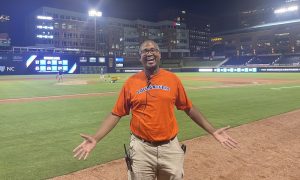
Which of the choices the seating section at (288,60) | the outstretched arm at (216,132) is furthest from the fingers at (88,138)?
the seating section at (288,60)

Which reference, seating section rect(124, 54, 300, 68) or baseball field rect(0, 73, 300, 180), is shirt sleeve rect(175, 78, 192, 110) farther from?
seating section rect(124, 54, 300, 68)

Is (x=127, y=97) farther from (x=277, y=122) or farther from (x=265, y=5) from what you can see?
(x=265, y=5)

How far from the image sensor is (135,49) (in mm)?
136250

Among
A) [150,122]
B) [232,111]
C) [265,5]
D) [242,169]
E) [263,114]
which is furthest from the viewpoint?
[265,5]

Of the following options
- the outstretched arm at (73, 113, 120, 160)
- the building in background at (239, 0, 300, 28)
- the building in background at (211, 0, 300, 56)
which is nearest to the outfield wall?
the building in background at (211, 0, 300, 56)

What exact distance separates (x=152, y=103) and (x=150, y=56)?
23.5 inches

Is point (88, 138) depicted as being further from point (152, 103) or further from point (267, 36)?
point (267, 36)

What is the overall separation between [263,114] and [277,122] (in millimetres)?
1950

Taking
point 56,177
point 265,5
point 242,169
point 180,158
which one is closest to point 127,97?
point 180,158

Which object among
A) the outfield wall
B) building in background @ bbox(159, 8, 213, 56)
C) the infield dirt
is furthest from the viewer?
building in background @ bbox(159, 8, 213, 56)

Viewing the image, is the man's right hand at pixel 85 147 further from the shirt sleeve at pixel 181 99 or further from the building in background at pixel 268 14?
the building in background at pixel 268 14

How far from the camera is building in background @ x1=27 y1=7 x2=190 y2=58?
350 feet

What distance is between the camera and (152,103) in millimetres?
3836

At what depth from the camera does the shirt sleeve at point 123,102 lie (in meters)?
4.02
